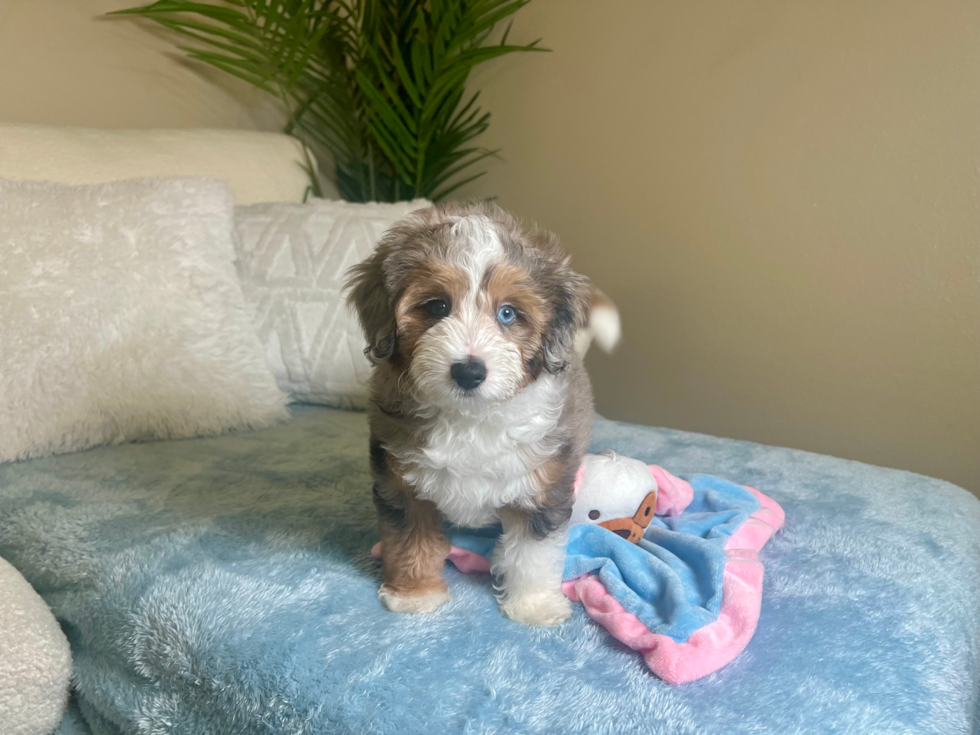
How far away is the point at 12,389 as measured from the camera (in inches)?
72.1

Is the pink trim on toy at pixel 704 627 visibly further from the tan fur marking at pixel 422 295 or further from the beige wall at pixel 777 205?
the beige wall at pixel 777 205

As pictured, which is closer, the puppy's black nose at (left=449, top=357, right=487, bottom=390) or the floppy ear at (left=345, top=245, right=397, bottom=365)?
the puppy's black nose at (left=449, top=357, right=487, bottom=390)

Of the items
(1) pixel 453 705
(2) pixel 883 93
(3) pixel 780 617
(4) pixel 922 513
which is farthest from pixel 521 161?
(1) pixel 453 705

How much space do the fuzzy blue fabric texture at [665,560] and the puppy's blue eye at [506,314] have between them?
53 centimetres

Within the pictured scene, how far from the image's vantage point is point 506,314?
1.23m

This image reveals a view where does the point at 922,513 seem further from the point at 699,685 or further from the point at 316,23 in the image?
the point at 316,23

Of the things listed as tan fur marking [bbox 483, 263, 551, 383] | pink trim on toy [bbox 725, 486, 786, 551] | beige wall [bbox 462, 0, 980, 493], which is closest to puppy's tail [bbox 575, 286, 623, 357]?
tan fur marking [bbox 483, 263, 551, 383]

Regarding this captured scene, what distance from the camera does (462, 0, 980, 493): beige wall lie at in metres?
2.09

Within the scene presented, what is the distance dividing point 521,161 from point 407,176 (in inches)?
21.4

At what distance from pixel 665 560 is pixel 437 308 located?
71 centimetres

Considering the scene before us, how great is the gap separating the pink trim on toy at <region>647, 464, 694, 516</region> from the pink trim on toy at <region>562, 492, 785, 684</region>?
0.59 feet

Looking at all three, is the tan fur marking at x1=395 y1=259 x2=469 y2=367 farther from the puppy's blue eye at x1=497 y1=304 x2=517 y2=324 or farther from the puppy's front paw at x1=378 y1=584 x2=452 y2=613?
the puppy's front paw at x1=378 y1=584 x2=452 y2=613

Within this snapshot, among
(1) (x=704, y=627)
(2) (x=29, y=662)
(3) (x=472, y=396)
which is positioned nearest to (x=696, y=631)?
(1) (x=704, y=627)

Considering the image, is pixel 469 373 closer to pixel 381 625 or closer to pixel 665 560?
pixel 381 625
